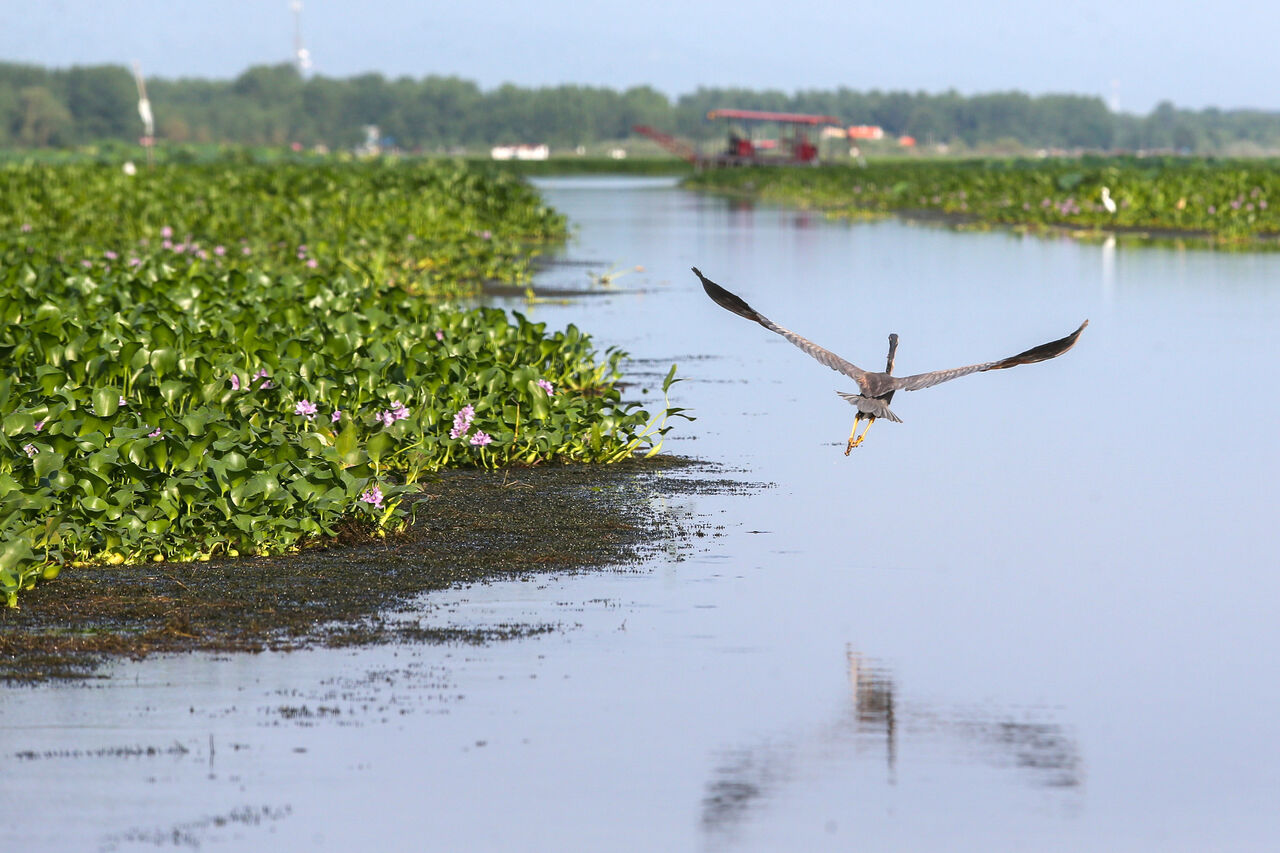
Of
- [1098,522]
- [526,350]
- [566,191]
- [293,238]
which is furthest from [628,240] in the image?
[566,191]

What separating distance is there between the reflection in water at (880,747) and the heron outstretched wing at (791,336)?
1.66 meters

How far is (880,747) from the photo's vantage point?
5.71 meters

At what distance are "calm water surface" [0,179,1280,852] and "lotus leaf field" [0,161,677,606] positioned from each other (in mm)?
1115

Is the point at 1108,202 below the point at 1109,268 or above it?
above

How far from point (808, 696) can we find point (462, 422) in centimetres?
463

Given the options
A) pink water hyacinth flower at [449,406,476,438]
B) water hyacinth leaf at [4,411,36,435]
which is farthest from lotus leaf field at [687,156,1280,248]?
water hyacinth leaf at [4,411,36,435]

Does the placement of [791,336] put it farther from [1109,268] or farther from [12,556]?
[1109,268]

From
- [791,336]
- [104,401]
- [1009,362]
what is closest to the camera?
[1009,362]

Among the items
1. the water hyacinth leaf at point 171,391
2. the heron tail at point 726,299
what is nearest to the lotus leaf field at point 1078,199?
the water hyacinth leaf at point 171,391

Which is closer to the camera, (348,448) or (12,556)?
(12,556)

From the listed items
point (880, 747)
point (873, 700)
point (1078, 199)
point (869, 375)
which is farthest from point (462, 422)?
point (1078, 199)

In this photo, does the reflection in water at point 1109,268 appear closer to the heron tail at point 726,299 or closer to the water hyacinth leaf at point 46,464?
the heron tail at point 726,299

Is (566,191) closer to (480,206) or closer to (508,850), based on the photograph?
(480,206)

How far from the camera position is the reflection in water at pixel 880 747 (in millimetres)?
5270
